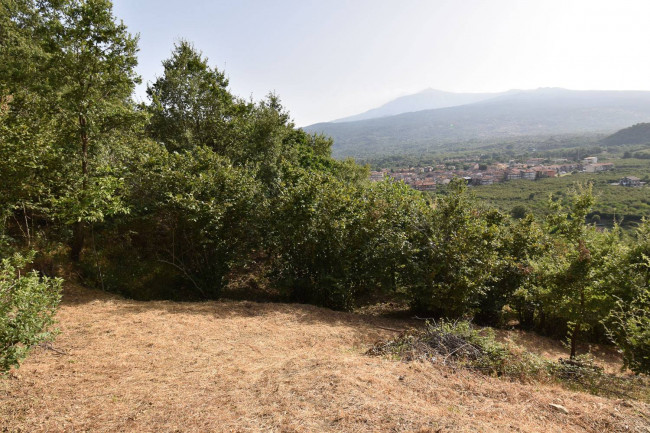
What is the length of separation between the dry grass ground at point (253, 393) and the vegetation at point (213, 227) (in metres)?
3.67

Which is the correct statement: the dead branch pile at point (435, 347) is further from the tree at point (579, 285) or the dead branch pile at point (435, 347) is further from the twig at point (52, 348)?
the twig at point (52, 348)

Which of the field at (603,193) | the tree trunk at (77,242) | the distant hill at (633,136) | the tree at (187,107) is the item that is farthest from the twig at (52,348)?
the distant hill at (633,136)

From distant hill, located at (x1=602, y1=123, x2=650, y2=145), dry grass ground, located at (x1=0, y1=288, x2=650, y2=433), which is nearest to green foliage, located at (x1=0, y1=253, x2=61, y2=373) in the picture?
dry grass ground, located at (x1=0, y1=288, x2=650, y2=433)

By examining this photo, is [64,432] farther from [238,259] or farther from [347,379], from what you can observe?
[238,259]

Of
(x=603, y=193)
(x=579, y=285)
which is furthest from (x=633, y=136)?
(x=579, y=285)

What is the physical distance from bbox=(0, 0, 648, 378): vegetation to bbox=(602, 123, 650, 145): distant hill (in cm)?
18197

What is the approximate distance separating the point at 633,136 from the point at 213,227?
651 feet

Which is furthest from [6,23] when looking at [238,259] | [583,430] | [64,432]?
[583,430]

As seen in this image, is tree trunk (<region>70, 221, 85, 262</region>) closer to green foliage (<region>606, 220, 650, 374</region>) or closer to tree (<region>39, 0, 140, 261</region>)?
tree (<region>39, 0, 140, 261</region>)

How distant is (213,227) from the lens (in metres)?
10.1

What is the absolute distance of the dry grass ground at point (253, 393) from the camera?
13.2 ft

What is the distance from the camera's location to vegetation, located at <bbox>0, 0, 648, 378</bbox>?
8695 millimetres

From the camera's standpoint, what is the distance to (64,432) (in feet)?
12.6

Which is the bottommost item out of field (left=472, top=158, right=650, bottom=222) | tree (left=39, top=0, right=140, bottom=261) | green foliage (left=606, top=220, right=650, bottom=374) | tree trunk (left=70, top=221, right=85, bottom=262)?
field (left=472, top=158, right=650, bottom=222)
